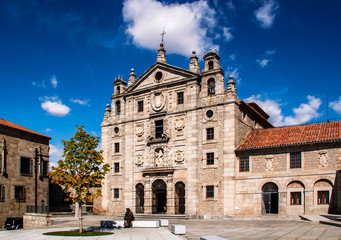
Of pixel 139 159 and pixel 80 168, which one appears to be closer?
pixel 80 168

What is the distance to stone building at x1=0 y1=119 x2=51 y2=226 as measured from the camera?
126 feet

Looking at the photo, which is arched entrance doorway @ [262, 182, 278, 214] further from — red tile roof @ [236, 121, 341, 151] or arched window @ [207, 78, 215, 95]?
arched window @ [207, 78, 215, 95]

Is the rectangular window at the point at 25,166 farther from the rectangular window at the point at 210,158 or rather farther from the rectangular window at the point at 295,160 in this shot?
the rectangular window at the point at 295,160

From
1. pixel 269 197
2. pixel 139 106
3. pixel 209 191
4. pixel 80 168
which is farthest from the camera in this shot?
pixel 139 106

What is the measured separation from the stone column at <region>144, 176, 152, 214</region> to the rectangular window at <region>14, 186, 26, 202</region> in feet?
43.6

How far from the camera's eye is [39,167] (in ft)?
142

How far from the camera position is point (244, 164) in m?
35.4

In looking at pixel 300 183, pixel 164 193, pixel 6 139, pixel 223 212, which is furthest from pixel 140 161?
pixel 300 183

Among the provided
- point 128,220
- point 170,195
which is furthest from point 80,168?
point 170,195

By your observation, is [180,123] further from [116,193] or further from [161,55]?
[116,193]

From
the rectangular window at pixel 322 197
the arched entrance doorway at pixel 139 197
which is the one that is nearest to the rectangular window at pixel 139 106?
the arched entrance doorway at pixel 139 197

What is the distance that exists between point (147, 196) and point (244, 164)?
1151 centimetres

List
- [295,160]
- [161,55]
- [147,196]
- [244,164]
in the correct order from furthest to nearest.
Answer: [161,55], [147,196], [244,164], [295,160]

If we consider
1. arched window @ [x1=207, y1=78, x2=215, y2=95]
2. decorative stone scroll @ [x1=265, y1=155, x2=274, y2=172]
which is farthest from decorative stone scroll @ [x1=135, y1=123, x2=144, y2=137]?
decorative stone scroll @ [x1=265, y1=155, x2=274, y2=172]
